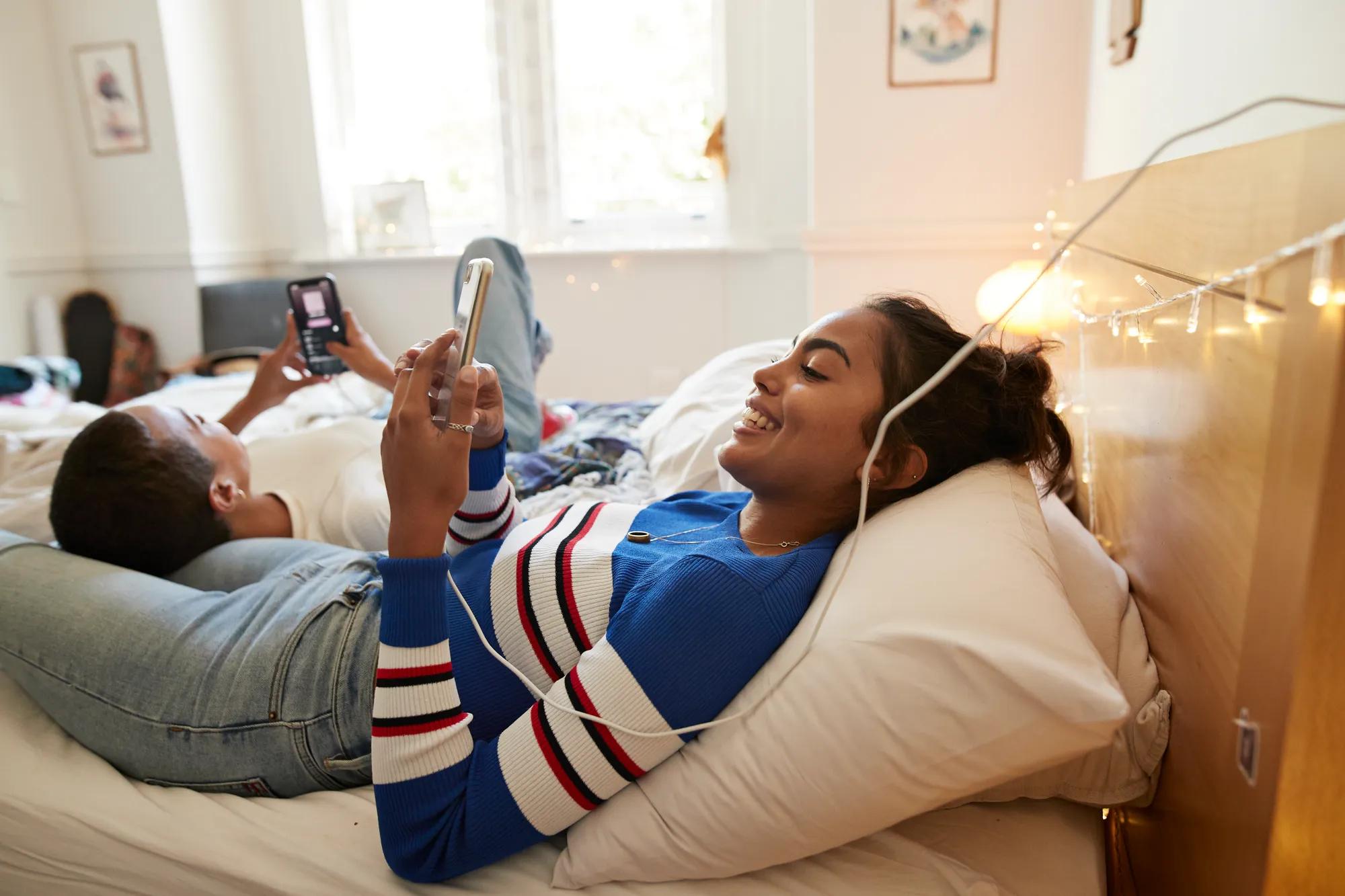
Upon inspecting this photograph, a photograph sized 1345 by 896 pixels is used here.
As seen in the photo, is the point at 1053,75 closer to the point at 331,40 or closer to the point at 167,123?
the point at 331,40

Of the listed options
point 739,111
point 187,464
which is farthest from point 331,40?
point 187,464

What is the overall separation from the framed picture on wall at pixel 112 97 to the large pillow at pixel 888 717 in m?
3.54

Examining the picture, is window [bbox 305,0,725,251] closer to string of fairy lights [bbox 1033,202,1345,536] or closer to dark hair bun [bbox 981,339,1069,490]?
string of fairy lights [bbox 1033,202,1345,536]

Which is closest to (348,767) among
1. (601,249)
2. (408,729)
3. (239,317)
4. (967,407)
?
(408,729)

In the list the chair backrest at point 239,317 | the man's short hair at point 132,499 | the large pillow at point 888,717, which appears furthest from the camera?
the chair backrest at point 239,317

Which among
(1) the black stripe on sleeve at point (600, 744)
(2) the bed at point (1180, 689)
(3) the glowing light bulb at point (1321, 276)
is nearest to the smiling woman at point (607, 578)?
(1) the black stripe on sleeve at point (600, 744)

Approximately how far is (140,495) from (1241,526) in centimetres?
121

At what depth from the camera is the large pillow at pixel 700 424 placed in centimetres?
158

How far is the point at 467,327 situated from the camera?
87 centimetres

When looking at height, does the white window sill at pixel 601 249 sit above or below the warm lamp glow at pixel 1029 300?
above

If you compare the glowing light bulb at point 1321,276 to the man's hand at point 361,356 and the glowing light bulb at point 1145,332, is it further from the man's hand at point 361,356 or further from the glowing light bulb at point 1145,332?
the man's hand at point 361,356

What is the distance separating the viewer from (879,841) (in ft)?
2.76

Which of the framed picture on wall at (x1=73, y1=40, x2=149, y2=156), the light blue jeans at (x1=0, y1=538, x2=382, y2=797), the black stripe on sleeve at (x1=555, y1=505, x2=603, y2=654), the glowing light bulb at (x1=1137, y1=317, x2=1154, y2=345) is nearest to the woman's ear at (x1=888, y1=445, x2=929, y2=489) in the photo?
the glowing light bulb at (x1=1137, y1=317, x2=1154, y2=345)

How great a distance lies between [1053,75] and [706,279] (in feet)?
4.62
